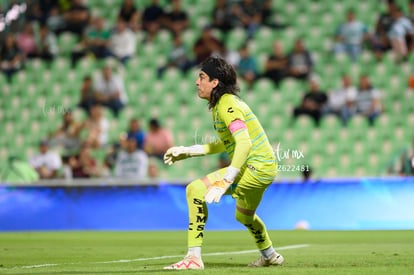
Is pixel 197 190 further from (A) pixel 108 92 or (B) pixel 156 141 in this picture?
(A) pixel 108 92

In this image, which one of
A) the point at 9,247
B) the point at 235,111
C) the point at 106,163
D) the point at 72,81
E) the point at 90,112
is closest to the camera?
the point at 235,111

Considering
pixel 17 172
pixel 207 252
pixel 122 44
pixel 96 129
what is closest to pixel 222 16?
pixel 122 44

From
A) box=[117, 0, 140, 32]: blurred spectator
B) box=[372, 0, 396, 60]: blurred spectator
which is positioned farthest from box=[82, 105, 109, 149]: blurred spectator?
box=[372, 0, 396, 60]: blurred spectator

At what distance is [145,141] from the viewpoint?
18.2m

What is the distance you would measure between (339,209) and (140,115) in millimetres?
6727

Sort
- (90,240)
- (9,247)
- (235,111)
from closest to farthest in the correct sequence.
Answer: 1. (235,111)
2. (9,247)
3. (90,240)

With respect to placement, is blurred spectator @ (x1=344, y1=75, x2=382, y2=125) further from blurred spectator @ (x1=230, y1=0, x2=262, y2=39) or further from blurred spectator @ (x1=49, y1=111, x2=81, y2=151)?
blurred spectator @ (x1=49, y1=111, x2=81, y2=151)

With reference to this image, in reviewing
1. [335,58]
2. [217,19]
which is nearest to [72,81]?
[217,19]

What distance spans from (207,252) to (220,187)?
127 inches

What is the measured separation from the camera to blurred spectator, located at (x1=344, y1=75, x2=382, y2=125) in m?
19.5

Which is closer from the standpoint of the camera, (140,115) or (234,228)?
(234,228)

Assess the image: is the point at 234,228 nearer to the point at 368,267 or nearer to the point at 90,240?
the point at 90,240

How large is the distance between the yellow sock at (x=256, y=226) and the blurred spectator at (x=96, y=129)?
10596 mm

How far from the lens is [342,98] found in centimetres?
1983
